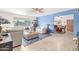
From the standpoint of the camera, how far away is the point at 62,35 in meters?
2.37

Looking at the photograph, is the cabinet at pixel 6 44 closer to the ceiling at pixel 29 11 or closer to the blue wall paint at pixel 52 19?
the ceiling at pixel 29 11

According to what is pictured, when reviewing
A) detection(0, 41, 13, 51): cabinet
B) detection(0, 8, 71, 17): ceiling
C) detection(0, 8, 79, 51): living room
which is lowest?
detection(0, 41, 13, 51): cabinet

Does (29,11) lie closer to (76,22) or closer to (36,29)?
(36,29)

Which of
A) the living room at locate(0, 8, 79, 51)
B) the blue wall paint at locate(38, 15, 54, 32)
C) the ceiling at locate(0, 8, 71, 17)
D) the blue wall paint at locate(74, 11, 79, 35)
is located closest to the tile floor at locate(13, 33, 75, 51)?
the living room at locate(0, 8, 79, 51)

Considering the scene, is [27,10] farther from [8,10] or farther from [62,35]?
[62,35]

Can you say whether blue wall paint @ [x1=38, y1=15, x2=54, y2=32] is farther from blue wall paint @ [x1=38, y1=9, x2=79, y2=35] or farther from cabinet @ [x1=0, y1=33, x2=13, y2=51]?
cabinet @ [x1=0, y1=33, x2=13, y2=51]

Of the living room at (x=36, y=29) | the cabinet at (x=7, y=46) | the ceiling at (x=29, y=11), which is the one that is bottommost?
the cabinet at (x=7, y=46)

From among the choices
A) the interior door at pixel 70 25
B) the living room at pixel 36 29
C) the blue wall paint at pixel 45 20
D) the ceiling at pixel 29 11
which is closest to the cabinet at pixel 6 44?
the living room at pixel 36 29

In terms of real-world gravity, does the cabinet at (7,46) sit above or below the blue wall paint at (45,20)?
below

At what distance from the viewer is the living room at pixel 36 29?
233 cm

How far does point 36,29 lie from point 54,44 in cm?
40

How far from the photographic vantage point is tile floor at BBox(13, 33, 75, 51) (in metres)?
2.35

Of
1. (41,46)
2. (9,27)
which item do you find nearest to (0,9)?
(9,27)

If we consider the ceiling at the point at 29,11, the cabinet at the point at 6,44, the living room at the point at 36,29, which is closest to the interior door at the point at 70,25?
the living room at the point at 36,29
